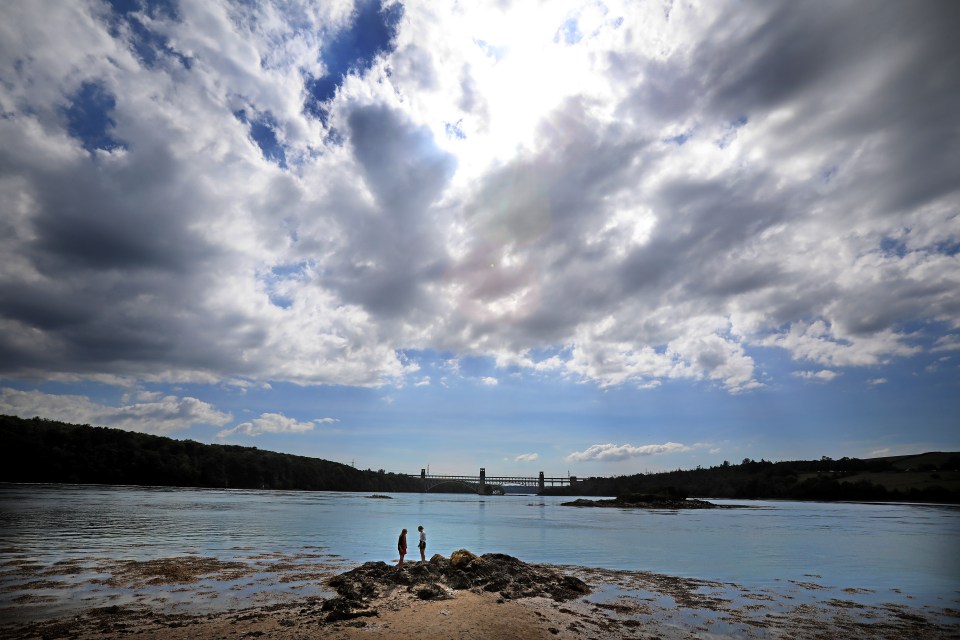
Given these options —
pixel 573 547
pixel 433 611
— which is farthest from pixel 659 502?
pixel 433 611

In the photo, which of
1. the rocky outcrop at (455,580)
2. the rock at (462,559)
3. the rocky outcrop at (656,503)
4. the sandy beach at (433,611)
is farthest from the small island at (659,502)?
the rock at (462,559)

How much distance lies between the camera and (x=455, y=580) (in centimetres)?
2595

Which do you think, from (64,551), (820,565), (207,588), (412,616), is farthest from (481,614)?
(820,565)

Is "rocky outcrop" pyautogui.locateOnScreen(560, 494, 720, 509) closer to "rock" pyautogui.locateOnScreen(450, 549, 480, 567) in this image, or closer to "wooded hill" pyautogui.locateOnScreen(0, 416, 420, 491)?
"rock" pyautogui.locateOnScreen(450, 549, 480, 567)

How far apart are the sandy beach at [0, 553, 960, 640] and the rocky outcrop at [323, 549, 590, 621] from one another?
8.0 inches

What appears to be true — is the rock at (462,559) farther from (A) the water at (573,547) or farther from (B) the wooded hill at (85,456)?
(B) the wooded hill at (85,456)

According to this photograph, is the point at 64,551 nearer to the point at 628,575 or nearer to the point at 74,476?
the point at 628,575

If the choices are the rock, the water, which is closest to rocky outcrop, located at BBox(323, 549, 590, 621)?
the rock

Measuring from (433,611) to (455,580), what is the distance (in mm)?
5543

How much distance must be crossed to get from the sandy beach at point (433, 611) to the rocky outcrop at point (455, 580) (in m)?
0.20

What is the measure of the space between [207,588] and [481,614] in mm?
13952

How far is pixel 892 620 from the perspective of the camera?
2286cm

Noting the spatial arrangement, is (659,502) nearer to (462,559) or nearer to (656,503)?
(656,503)

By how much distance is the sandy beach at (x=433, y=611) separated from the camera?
17.9 metres
